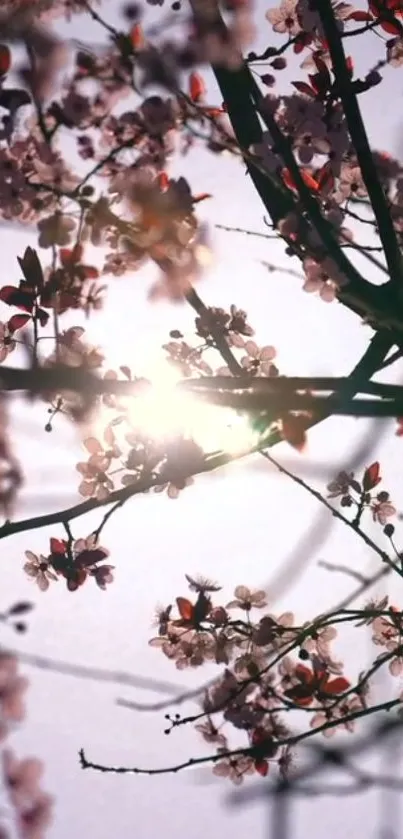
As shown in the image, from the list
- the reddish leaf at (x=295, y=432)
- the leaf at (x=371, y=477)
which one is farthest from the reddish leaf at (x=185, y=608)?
the reddish leaf at (x=295, y=432)

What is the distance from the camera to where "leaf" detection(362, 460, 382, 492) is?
540 centimetres

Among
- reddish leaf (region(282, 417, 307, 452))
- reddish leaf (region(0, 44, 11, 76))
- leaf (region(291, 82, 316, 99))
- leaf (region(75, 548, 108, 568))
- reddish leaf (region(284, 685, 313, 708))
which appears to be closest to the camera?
reddish leaf (region(282, 417, 307, 452))

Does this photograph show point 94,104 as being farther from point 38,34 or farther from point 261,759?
point 261,759

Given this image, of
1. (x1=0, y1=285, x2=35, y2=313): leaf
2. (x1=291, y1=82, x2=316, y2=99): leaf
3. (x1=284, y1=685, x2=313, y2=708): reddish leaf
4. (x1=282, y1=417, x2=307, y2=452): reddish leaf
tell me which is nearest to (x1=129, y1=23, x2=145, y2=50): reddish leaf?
(x1=291, y1=82, x2=316, y2=99): leaf

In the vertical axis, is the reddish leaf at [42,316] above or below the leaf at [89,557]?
above

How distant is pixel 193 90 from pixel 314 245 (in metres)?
1.19

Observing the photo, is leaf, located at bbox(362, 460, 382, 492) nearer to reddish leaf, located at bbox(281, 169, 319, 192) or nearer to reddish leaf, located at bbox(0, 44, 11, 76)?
reddish leaf, located at bbox(281, 169, 319, 192)

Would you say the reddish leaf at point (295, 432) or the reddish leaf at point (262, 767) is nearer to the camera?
the reddish leaf at point (295, 432)

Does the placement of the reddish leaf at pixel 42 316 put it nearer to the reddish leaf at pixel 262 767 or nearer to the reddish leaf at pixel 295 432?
the reddish leaf at pixel 295 432

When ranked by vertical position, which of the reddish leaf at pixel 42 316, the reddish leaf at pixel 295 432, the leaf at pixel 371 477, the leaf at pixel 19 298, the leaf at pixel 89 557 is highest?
the leaf at pixel 19 298

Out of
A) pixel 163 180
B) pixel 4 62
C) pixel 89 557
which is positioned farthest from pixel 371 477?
pixel 4 62

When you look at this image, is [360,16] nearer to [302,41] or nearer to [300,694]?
[302,41]

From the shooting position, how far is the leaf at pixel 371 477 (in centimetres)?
540

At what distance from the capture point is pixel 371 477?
Result: 5.44 meters
